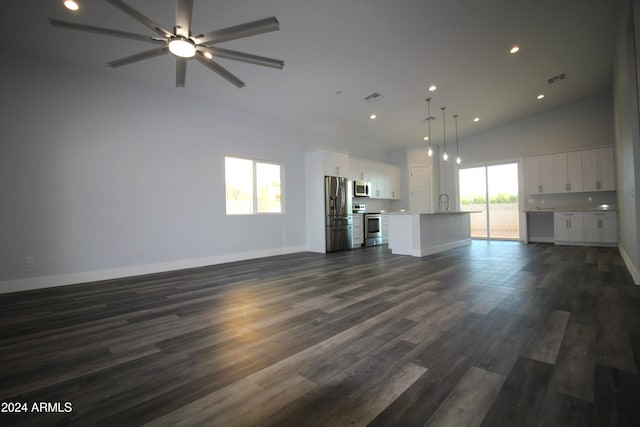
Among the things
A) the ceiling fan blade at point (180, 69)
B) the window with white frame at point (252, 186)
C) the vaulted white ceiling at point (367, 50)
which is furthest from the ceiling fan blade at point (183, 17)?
the window with white frame at point (252, 186)

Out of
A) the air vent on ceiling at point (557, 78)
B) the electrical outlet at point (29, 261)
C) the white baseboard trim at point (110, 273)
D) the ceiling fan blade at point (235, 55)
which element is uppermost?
the air vent on ceiling at point (557, 78)

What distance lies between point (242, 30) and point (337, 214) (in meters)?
5.03

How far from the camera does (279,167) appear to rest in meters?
6.77

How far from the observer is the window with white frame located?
5.91 metres

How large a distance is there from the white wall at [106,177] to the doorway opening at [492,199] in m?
7.08

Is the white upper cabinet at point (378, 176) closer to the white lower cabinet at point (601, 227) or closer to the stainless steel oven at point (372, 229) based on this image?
the stainless steel oven at point (372, 229)

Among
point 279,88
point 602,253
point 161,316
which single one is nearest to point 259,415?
point 161,316

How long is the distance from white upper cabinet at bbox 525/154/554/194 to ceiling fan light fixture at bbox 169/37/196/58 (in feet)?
29.0

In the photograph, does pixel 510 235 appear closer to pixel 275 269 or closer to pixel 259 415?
pixel 275 269

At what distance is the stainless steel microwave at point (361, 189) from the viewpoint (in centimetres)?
811

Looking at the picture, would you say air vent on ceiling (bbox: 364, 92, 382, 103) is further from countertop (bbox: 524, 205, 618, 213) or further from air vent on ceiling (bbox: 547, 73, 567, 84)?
countertop (bbox: 524, 205, 618, 213)

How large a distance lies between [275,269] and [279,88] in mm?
3238

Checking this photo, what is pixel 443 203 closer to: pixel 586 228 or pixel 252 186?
pixel 586 228

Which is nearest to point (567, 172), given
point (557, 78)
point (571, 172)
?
point (571, 172)
